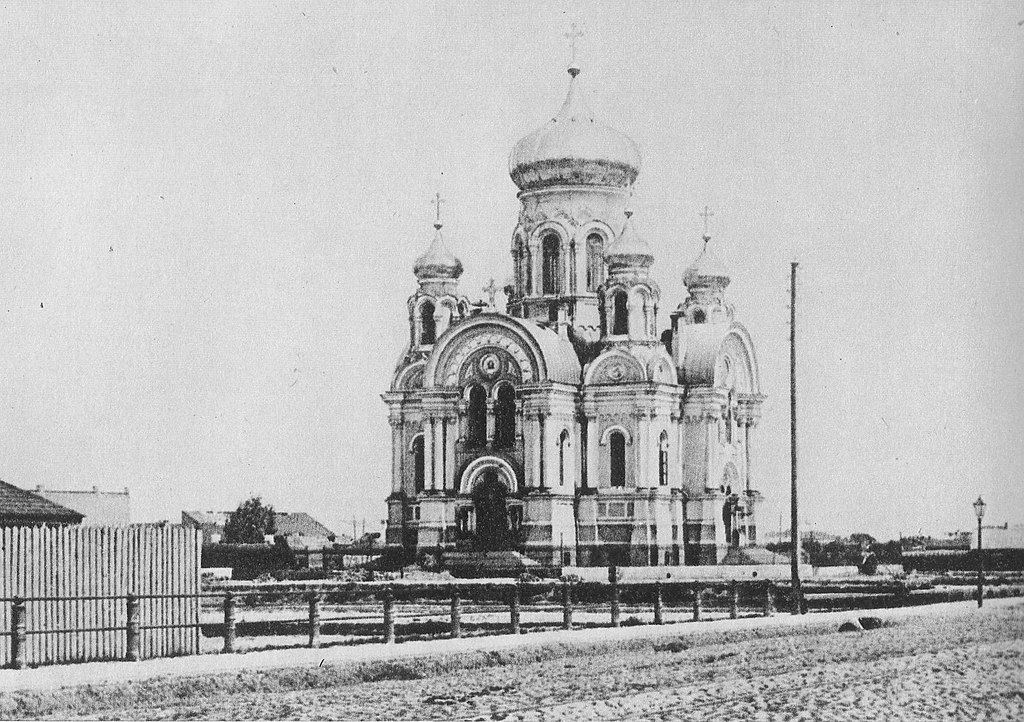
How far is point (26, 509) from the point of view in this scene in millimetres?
27000

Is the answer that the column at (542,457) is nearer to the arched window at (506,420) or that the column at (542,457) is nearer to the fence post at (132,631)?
the arched window at (506,420)

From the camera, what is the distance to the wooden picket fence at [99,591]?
20.1 meters

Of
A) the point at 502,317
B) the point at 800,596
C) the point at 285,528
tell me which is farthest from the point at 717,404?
the point at 285,528

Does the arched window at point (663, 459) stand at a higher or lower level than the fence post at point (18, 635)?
higher

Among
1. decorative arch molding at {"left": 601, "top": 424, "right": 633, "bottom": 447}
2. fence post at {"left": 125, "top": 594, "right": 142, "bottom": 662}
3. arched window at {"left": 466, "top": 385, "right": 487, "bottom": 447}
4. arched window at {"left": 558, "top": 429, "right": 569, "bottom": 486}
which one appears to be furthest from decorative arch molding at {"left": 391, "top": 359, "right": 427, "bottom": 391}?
fence post at {"left": 125, "top": 594, "right": 142, "bottom": 662}

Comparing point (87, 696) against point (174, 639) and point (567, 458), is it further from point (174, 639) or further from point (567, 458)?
point (567, 458)

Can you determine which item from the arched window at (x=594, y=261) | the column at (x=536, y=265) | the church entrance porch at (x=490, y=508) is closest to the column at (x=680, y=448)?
the arched window at (x=594, y=261)

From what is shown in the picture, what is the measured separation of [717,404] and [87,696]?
37.5 metres

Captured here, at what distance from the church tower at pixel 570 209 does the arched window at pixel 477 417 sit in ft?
11.6

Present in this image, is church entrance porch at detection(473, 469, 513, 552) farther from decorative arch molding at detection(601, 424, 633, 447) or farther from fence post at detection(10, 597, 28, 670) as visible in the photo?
fence post at detection(10, 597, 28, 670)

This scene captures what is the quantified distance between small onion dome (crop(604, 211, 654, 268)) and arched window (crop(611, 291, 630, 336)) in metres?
0.90

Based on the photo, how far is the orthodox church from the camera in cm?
5084

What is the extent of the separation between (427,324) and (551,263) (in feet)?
13.8

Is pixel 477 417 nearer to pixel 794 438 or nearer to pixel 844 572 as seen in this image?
pixel 844 572
